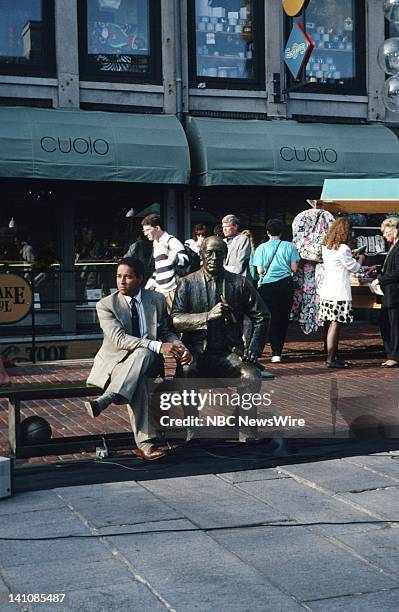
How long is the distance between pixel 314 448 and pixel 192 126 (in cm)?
958

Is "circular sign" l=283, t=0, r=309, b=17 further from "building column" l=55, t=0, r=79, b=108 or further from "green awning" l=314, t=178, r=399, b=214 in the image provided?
"green awning" l=314, t=178, r=399, b=214

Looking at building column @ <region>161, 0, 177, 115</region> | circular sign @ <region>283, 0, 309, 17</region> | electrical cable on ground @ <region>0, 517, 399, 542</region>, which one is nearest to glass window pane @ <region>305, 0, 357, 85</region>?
circular sign @ <region>283, 0, 309, 17</region>

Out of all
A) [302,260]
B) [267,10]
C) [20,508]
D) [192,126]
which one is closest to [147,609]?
[20,508]

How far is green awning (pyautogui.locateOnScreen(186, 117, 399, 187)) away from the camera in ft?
50.4

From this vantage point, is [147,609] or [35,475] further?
[35,475]

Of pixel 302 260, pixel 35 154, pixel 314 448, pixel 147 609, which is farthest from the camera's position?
pixel 35 154

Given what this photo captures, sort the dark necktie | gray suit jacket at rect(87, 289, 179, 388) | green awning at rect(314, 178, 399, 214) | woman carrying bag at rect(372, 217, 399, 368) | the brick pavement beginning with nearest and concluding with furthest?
gray suit jacket at rect(87, 289, 179, 388) < the dark necktie < the brick pavement < woman carrying bag at rect(372, 217, 399, 368) < green awning at rect(314, 178, 399, 214)

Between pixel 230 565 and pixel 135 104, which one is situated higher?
pixel 135 104

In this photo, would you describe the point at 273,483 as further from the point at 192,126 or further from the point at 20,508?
the point at 192,126

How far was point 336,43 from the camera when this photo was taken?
17.5 metres

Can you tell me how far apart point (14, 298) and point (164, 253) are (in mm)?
2114

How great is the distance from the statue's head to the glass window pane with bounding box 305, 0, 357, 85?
35.1 feet

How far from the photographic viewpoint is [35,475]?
6.33 m

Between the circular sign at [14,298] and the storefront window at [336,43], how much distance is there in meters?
7.98
